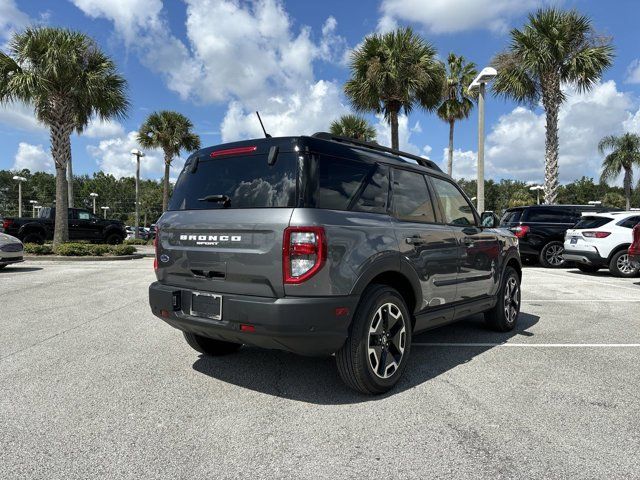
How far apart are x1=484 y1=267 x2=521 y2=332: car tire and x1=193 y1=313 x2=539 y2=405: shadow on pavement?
29cm

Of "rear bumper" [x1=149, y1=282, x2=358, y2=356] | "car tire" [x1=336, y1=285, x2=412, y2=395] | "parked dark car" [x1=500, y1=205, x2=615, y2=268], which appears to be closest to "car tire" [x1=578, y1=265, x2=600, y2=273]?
"parked dark car" [x1=500, y1=205, x2=615, y2=268]

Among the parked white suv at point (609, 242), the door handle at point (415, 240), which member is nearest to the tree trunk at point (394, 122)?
the parked white suv at point (609, 242)

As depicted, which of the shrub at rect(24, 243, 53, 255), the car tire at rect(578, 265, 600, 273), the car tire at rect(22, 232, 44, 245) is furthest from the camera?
the car tire at rect(22, 232, 44, 245)

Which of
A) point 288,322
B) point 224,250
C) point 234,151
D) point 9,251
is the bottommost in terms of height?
point 9,251

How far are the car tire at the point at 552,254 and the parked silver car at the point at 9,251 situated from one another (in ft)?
47.4

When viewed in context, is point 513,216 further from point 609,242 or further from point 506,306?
point 506,306

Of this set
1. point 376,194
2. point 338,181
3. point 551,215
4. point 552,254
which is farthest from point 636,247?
point 338,181

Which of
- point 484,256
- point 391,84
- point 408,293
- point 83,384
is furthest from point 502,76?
point 83,384

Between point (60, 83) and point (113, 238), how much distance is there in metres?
8.45

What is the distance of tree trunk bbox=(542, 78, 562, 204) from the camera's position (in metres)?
18.9

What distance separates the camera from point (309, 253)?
3133mm

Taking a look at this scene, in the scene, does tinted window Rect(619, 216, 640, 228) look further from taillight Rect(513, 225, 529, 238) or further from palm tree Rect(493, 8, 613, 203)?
palm tree Rect(493, 8, 613, 203)

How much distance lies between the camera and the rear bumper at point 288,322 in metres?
3.11

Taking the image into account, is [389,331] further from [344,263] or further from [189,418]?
[189,418]
